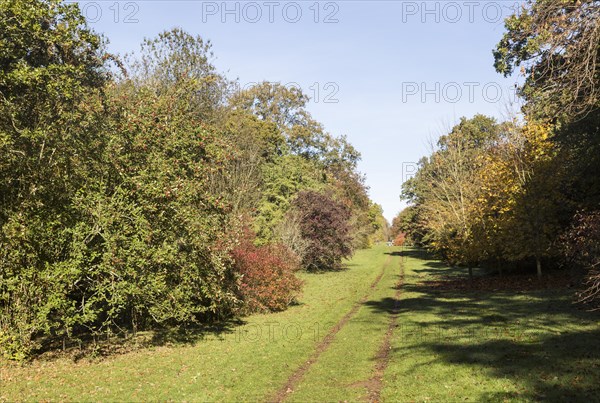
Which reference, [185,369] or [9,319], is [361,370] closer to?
[185,369]

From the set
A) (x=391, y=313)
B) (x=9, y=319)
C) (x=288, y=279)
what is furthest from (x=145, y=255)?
(x=391, y=313)

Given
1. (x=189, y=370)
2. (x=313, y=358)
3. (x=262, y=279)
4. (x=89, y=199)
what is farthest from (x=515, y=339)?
(x=89, y=199)

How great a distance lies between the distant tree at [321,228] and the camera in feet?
158

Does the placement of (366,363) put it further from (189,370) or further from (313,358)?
(189,370)

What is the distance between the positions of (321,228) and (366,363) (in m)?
34.0

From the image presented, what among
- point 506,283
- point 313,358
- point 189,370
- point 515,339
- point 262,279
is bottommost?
point 189,370

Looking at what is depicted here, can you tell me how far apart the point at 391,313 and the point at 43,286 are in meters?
16.2

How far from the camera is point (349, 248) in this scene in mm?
50219

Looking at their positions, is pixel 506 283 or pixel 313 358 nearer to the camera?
pixel 313 358

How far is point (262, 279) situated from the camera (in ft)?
81.6

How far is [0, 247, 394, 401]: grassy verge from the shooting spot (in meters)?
12.5

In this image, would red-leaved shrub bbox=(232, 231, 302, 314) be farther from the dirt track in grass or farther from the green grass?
the dirt track in grass

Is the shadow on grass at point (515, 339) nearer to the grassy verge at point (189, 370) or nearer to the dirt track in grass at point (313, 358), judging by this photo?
the dirt track in grass at point (313, 358)

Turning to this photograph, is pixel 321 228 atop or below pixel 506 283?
atop
